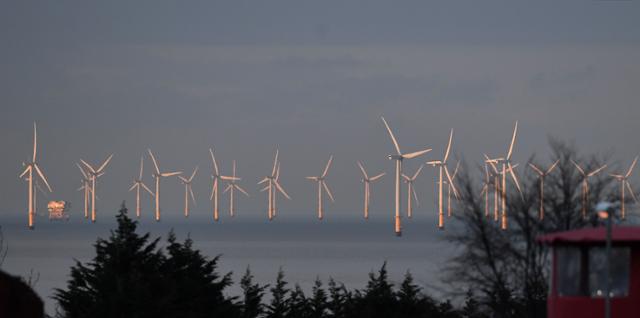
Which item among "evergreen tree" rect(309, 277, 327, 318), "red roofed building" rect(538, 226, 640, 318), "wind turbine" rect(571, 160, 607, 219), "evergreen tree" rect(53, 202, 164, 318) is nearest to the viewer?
"red roofed building" rect(538, 226, 640, 318)

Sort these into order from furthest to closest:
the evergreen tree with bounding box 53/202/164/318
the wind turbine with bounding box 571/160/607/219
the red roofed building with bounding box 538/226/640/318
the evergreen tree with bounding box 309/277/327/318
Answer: the evergreen tree with bounding box 309/277/327/318 < the wind turbine with bounding box 571/160/607/219 < the evergreen tree with bounding box 53/202/164/318 < the red roofed building with bounding box 538/226/640/318

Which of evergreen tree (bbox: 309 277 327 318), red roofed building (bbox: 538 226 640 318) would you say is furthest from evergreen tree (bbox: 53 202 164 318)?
red roofed building (bbox: 538 226 640 318)

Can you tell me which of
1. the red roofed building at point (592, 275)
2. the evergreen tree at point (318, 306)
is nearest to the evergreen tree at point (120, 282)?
the evergreen tree at point (318, 306)

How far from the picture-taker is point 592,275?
22.8m

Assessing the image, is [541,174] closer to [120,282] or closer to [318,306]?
[318,306]

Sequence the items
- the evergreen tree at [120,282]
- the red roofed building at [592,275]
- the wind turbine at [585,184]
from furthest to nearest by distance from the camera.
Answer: the wind turbine at [585,184]
the evergreen tree at [120,282]
the red roofed building at [592,275]

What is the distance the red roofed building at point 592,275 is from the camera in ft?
74.0

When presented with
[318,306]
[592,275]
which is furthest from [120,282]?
[318,306]

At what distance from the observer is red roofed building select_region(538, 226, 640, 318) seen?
888 inches

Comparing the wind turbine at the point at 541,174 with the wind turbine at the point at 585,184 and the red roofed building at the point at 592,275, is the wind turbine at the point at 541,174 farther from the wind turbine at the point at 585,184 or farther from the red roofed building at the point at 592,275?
the red roofed building at the point at 592,275

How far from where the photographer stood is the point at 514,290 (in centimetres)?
3809

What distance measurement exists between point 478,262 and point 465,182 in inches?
198

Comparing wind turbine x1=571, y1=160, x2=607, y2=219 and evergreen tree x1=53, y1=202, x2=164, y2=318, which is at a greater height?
wind turbine x1=571, y1=160, x2=607, y2=219

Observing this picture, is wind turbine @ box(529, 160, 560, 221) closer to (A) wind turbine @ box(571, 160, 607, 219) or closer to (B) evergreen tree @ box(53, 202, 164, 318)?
(A) wind turbine @ box(571, 160, 607, 219)
